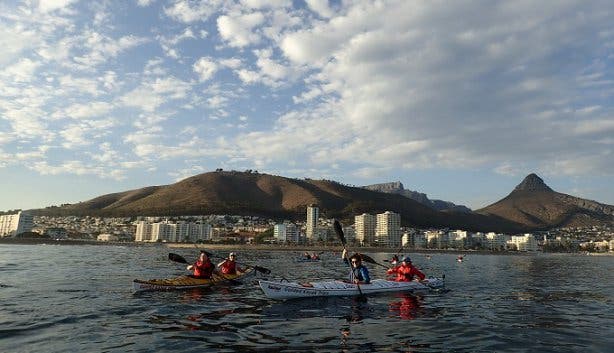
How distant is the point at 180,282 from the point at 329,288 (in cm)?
961

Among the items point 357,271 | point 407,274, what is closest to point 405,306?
point 357,271

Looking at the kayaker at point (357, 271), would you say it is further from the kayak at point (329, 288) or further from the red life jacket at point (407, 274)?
the red life jacket at point (407, 274)

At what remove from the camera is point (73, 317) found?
18.3 metres

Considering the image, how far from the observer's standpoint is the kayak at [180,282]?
26.6 m

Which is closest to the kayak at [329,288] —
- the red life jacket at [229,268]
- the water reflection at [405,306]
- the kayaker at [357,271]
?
the kayaker at [357,271]

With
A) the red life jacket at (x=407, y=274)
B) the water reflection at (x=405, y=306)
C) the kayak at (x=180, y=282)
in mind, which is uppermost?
the red life jacket at (x=407, y=274)

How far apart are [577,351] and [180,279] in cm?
2175

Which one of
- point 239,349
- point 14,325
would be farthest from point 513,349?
point 14,325

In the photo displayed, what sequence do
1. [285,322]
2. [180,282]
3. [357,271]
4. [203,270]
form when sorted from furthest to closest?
[203,270]
[180,282]
[357,271]
[285,322]

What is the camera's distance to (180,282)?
2820 centimetres

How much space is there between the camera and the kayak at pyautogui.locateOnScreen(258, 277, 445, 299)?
76.9ft

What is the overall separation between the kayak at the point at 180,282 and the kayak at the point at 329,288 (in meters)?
7.45

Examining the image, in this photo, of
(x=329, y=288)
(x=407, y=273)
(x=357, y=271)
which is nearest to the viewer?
(x=329, y=288)

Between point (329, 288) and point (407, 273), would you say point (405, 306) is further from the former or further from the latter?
point (407, 273)
